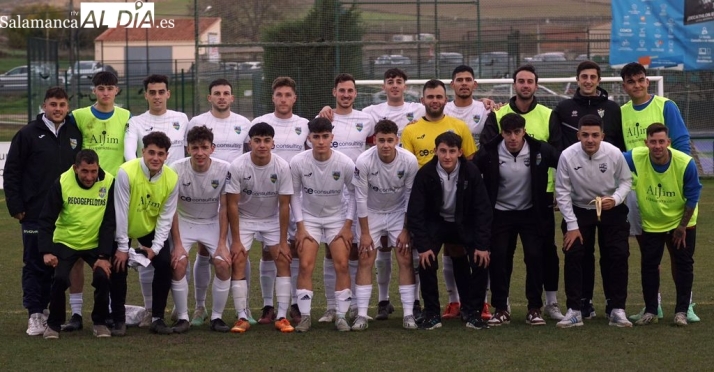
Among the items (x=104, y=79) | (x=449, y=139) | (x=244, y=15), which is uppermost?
(x=244, y=15)

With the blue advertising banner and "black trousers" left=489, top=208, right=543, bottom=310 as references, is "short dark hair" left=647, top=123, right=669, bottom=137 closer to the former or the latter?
"black trousers" left=489, top=208, right=543, bottom=310

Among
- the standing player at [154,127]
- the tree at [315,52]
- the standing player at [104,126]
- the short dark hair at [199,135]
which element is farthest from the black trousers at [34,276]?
the tree at [315,52]

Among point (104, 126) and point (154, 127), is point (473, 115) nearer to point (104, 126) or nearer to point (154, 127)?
point (154, 127)

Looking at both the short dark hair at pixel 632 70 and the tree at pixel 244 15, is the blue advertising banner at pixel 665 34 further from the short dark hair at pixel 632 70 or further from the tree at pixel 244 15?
the short dark hair at pixel 632 70

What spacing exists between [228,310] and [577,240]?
296 cm

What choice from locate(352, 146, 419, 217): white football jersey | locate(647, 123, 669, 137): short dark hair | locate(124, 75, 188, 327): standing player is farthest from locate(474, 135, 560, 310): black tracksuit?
locate(124, 75, 188, 327): standing player

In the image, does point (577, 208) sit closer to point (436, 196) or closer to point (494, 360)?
point (436, 196)

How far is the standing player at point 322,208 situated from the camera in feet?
24.7

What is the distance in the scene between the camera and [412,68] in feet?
71.5

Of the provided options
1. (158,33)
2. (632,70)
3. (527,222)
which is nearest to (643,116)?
(632,70)

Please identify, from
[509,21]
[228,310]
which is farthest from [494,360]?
[509,21]

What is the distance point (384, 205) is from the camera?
7.81m

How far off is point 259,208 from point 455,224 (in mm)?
1506

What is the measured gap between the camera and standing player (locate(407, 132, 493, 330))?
7.45 meters
